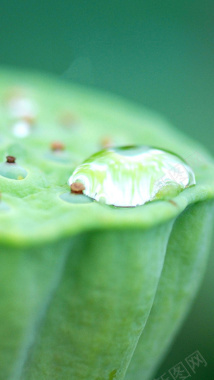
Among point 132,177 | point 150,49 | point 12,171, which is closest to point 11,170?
point 12,171

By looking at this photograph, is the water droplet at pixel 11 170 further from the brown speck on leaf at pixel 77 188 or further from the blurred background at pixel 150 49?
the blurred background at pixel 150 49

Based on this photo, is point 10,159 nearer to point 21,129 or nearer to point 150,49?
point 21,129

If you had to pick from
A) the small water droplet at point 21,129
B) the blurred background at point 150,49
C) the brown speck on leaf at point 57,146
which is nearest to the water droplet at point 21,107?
the small water droplet at point 21,129

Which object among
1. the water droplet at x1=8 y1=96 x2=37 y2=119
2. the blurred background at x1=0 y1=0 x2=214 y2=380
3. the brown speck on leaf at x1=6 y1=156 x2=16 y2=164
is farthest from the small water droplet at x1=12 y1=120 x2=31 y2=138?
the blurred background at x1=0 y1=0 x2=214 y2=380

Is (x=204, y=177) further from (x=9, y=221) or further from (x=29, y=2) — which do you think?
(x=29, y=2)

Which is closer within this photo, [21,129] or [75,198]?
[75,198]

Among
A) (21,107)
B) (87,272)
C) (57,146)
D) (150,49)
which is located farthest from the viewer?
(150,49)

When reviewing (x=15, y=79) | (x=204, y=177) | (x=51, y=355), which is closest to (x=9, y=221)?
(x=51, y=355)
